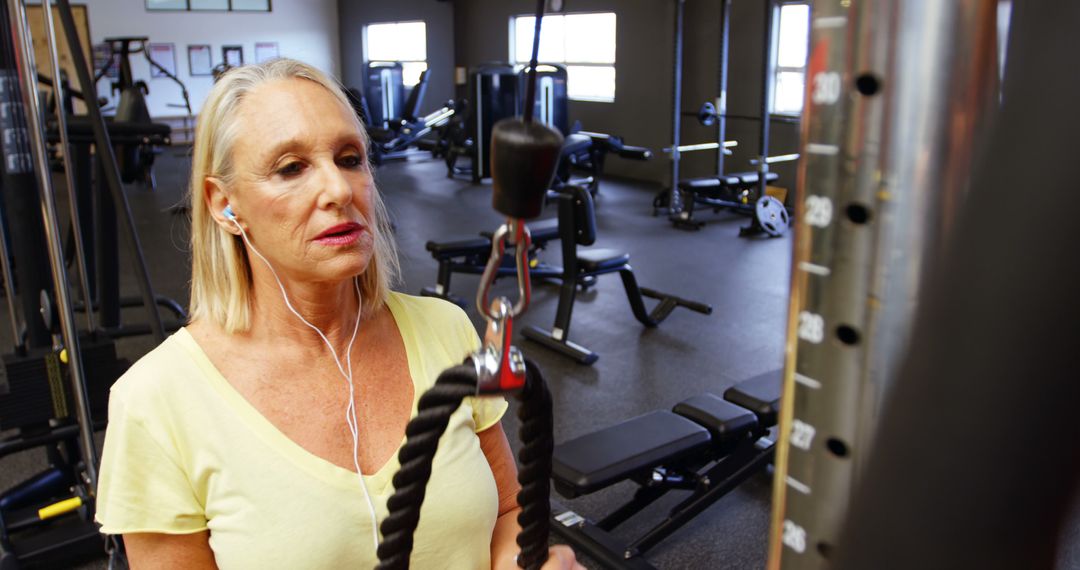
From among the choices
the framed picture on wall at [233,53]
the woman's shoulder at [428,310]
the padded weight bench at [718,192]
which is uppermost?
the framed picture on wall at [233,53]

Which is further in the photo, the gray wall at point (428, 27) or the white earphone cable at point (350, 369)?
the gray wall at point (428, 27)

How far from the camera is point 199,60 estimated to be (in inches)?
523

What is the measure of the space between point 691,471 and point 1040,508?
2373mm

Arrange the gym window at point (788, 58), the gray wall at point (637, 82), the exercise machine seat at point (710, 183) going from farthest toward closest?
the gray wall at point (637, 82) → the gym window at point (788, 58) → the exercise machine seat at point (710, 183)

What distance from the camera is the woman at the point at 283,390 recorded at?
111 centimetres

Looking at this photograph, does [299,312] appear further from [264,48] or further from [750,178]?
[264,48]

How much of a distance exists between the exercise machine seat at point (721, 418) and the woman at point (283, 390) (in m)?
1.30

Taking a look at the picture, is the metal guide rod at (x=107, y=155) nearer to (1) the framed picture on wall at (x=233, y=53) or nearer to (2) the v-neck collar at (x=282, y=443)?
(2) the v-neck collar at (x=282, y=443)

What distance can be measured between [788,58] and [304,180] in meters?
7.42

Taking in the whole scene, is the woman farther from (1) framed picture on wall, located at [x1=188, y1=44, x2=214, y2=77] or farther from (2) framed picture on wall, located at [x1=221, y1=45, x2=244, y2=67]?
(1) framed picture on wall, located at [x1=188, y1=44, x2=214, y2=77]

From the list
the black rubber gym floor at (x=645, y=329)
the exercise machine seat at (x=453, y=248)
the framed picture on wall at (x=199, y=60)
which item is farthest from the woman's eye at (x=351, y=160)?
the framed picture on wall at (x=199, y=60)

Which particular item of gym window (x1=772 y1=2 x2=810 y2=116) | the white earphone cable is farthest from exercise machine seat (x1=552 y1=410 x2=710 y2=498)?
gym window (x1=772 y1=2 x2=810 y2=116)

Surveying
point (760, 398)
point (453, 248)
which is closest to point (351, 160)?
point (760, 398)

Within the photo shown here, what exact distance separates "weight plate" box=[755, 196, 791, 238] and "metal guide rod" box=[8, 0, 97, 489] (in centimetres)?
528
